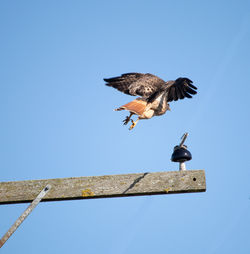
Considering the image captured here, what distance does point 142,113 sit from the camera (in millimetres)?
5730

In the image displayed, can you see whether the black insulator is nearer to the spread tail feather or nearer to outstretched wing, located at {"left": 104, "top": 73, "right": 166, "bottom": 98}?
the spread tail feather

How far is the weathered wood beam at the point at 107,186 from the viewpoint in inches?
143

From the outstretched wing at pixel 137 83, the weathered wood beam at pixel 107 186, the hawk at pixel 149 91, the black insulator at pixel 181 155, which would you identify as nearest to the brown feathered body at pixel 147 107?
the hawk at pixel 149 91

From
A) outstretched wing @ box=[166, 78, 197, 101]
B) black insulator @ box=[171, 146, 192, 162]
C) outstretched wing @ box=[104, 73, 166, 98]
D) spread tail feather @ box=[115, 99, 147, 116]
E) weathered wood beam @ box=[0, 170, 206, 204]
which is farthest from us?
outstretched wing @ box=[104, 73, 166, 98]

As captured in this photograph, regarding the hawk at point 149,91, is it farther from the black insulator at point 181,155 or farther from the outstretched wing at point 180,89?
the black insulator at point 181,155

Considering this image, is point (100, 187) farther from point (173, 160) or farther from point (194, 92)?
point (194, 92)

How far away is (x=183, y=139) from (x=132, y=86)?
3.11 m

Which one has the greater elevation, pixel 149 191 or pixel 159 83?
pixel 159 83

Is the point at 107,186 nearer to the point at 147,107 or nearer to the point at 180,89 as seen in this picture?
the point at 147,107

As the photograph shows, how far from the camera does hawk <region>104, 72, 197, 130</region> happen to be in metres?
5.87

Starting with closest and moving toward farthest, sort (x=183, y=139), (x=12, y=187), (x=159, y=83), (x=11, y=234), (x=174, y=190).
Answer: (x=11, y=234) < (x=174, y=190) < (x=12, y=187) < (x=183, y=139) < (x=159, y=83)

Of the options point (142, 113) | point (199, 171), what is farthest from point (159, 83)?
point (199, 171)

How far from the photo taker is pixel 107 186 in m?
3.72

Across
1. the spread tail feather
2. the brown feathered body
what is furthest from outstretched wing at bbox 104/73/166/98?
the spread tail feather
